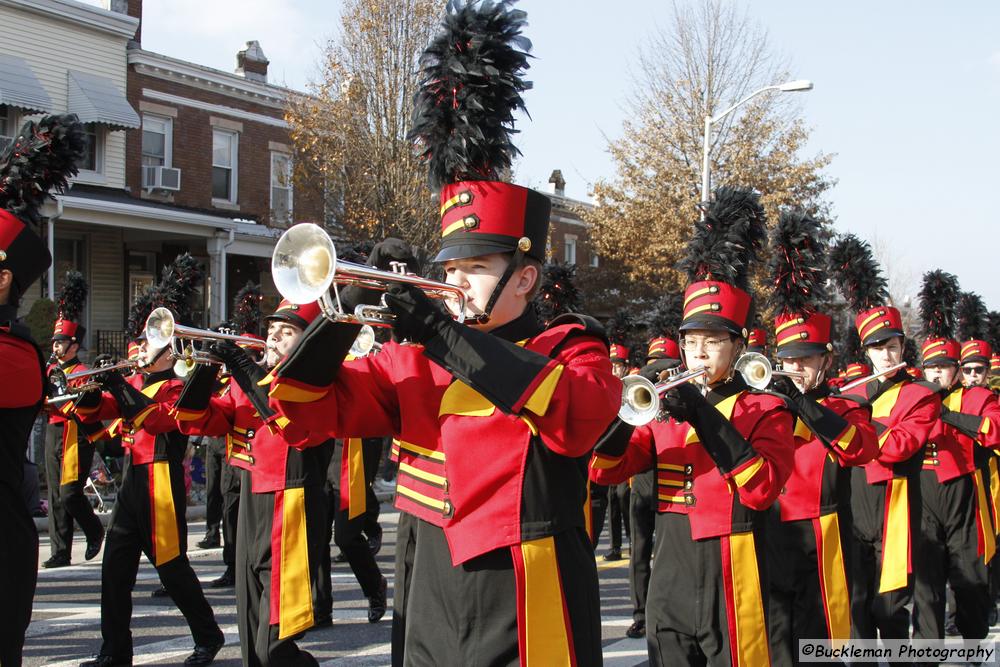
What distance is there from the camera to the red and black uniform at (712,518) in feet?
14.9

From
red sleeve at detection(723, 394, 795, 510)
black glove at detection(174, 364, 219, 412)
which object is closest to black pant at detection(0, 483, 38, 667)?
black glove at detection(174, 364, 219, 412)

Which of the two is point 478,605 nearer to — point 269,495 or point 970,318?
point 269,495

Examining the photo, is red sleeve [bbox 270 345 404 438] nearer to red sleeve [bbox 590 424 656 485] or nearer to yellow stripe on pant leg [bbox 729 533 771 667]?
red sleeve [bbox 590 424 656 485]

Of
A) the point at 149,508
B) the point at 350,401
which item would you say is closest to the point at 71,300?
the point at 149,508

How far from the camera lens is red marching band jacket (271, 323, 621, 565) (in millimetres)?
3197

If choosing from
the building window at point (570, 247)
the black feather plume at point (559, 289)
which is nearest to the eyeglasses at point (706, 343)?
the black feather plume at point (559, 289)

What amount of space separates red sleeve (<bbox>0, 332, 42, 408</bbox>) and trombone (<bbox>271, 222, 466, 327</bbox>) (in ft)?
6.19

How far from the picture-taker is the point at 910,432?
7055mm

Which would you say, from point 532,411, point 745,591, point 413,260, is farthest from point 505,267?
point 745,591

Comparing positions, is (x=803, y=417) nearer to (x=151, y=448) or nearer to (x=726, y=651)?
(x=726, y=651)

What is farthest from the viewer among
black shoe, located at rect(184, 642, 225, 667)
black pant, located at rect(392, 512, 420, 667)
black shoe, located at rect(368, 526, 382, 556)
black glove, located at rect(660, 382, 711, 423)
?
black shoe, located at rect(368, 526, 382, 556)

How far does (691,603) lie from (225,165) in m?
21.0

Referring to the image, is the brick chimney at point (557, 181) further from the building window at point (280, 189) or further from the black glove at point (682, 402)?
the black glove at point (682, 402)

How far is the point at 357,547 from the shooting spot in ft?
27.4
